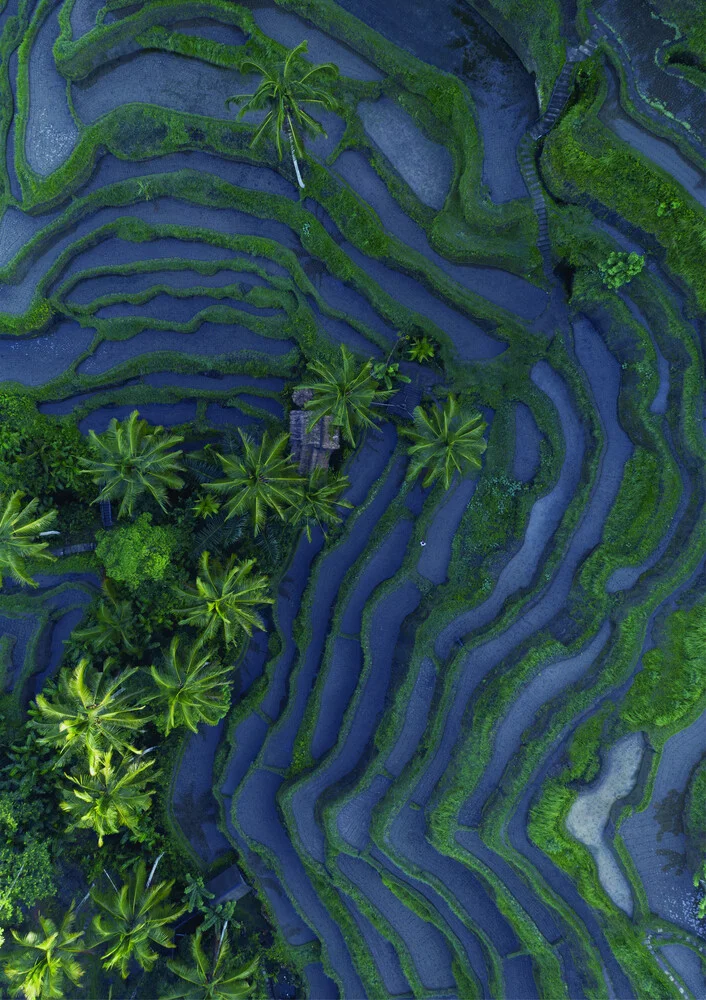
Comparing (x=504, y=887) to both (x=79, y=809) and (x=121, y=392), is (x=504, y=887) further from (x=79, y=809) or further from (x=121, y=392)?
(x=121, y=392)

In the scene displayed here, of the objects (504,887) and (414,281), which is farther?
(414,281)

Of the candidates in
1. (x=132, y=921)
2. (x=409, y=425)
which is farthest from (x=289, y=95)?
(x=132, y=921)

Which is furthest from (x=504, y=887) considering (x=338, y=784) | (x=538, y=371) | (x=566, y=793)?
(x=538, y=371)

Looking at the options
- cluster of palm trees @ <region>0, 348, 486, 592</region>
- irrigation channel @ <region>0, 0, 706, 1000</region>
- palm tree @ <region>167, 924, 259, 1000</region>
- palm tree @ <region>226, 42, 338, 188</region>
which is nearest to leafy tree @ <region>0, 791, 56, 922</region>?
irrigation channel @ <region>0, 0, 706, 1000</region>

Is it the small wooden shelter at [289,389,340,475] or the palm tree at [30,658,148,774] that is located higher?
the small wooden shelter at [289,389,340,475]

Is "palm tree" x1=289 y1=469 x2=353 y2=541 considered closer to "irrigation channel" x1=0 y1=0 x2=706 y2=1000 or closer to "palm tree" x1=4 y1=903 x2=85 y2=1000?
"irrigation channel" x1=0 y1=0 x2=706 y2=1000

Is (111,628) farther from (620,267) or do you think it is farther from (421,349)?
(620,267)
